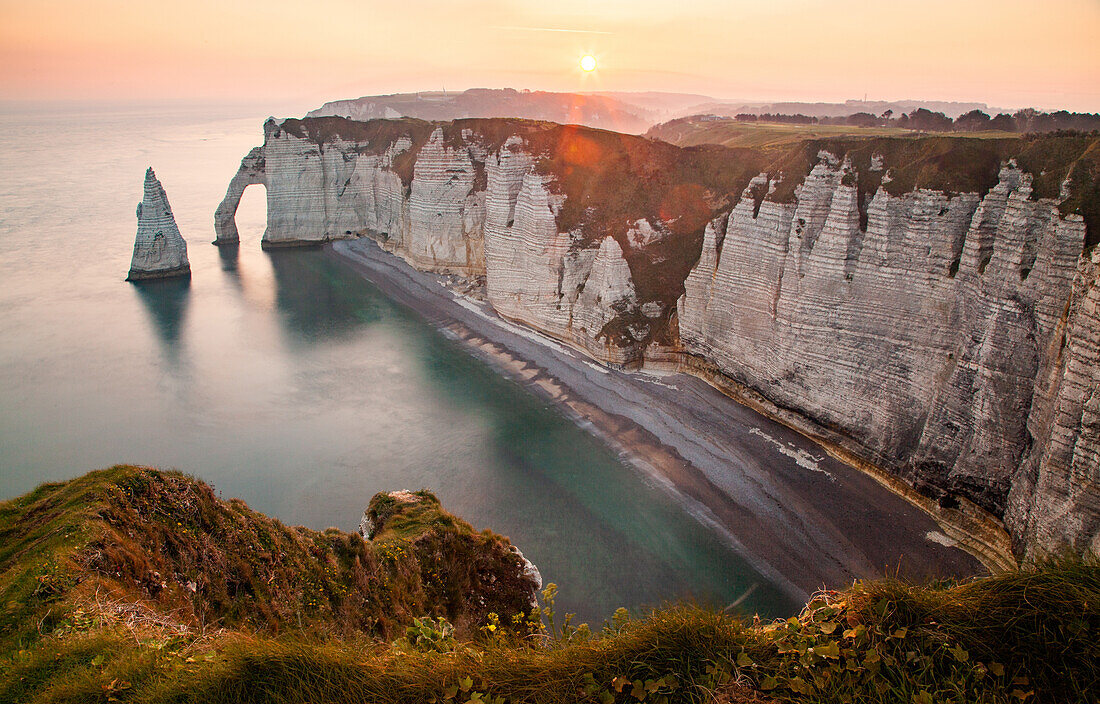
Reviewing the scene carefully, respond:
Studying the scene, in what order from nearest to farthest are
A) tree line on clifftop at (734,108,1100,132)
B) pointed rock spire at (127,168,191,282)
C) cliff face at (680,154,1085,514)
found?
1. cliff face at (680,154,1085,514)
2. tree line on clifftop at (734,108,1100,132)
3. pointed rock spire at (127,168,191,282)

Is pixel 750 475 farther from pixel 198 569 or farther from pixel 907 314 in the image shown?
pixel 198 569

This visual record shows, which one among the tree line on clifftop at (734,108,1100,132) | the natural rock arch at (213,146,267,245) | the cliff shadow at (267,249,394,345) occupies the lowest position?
the cliff shadow at (267,249,394,345)

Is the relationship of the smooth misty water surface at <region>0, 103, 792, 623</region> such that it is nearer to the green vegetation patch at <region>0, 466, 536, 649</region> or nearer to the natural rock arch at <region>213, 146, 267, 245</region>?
the green vegetation patch at <region>0, 466, 536, 649</region>

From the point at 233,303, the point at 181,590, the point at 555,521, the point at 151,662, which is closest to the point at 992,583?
the point at 151,662

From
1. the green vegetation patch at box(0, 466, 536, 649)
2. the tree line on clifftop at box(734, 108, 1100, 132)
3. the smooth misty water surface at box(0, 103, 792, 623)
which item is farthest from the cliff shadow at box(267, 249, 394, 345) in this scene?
the tree line on clifftop at box(734, 108, 1100, 132)

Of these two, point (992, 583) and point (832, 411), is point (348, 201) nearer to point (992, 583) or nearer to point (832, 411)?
point (832, 411)

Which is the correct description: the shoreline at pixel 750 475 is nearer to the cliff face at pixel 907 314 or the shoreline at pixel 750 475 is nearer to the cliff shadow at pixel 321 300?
the cliff face at pixel 907 314

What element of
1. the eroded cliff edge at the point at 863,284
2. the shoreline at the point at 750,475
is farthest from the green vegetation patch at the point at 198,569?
the eroded cliff edge at the point at 863,284
